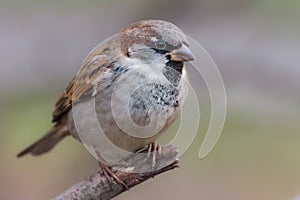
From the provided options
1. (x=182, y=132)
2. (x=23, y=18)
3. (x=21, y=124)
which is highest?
(x=23, y=18)

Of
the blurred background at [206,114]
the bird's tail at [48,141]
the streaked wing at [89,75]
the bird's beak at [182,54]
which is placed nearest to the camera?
the bird's beak at [182,54]

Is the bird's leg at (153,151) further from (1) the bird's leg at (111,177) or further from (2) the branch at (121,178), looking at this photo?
(1) the bird's leg at (111,177)

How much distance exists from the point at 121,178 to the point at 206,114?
81.6 inches

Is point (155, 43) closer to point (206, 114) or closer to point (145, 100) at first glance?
point (145, 100)

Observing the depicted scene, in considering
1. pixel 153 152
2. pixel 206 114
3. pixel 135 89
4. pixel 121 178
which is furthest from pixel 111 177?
pixel 206 114

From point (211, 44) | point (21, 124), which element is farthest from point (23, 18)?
point (211, 44)

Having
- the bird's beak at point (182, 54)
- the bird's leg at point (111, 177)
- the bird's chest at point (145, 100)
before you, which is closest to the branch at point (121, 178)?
the bird's leg at point (111, 177)

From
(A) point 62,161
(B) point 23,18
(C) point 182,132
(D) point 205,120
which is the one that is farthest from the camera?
(B) point 23,18

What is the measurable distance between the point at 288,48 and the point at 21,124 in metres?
1.81

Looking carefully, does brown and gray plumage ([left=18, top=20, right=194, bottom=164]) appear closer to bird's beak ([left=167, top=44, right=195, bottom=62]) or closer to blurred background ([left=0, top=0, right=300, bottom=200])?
bird's beak ([left=167, top=44, right=195, bottom=62])

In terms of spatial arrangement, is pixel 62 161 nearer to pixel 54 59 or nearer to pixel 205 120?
pixel 54 59

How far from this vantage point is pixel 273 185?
Result: 4797mm

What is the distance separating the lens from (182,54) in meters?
2.45

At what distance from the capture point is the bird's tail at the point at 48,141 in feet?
11.1
